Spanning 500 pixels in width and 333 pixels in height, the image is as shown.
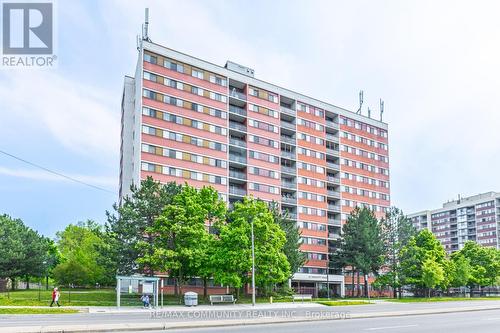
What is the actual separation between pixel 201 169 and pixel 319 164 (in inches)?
1084

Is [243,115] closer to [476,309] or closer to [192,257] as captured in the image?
[192,257]

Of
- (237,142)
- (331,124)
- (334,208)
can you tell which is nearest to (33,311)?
(237,142)

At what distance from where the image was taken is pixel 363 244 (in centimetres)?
7769

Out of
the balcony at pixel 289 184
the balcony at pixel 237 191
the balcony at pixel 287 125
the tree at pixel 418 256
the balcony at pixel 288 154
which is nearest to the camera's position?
the tree at pixel 418 256

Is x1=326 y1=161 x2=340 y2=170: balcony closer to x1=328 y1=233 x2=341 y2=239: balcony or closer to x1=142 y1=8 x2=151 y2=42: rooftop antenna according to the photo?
x1=328 y1=233 x2=341 y2=239: balcony

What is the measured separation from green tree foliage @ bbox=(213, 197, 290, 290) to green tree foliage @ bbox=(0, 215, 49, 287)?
2773cm

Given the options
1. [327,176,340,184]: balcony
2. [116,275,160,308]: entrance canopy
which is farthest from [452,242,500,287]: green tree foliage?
[116,275,160,308]: entrance canopy

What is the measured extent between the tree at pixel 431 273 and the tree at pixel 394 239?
16.5 feet

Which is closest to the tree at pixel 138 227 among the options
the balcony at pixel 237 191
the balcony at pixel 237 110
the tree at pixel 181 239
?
the tree at pixel 181 239

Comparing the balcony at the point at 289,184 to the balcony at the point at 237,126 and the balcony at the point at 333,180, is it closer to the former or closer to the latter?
the balcony at the point at 333,180

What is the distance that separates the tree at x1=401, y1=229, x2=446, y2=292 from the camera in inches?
2778

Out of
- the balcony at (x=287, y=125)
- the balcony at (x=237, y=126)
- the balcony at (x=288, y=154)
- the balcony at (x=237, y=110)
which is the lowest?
the balcony at (x=288, y=154)

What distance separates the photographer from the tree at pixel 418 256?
70.6m

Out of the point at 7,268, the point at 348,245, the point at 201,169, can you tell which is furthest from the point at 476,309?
the point at 7,268
